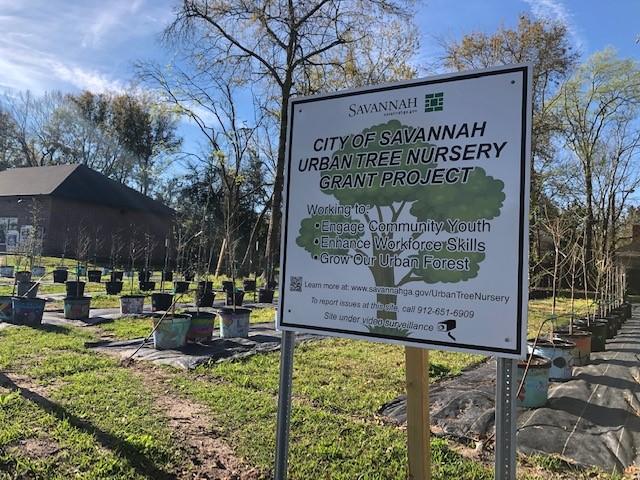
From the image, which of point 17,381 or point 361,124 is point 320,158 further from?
point 17,381

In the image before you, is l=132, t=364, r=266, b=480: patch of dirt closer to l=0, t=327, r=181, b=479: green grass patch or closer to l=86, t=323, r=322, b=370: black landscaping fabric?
l=0, t=327, r=181, b=479: green grass patch

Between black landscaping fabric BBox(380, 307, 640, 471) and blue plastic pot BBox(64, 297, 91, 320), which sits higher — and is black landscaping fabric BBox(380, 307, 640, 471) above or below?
below

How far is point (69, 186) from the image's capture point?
119 ft

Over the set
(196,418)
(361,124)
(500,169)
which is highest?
(361,124)

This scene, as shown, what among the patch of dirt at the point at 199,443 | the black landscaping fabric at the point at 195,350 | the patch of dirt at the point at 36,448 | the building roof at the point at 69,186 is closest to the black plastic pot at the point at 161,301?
the black landscaping fabric at the point at 195,350

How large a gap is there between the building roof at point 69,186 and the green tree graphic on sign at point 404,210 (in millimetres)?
36744

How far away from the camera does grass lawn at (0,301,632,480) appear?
11.3 ft

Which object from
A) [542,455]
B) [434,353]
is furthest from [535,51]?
[542,455]

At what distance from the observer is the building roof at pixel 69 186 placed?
117ft

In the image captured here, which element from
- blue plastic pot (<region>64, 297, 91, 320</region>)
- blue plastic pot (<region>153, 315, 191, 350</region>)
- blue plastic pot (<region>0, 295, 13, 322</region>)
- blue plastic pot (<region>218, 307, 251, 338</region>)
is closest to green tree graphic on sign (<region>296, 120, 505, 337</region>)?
blue plastic pot (<region>153, 315, 191, 350</region>)

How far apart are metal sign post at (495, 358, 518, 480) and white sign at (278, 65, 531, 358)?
91 millimetres

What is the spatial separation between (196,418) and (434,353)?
467cm

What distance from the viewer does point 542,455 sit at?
382 centimetres

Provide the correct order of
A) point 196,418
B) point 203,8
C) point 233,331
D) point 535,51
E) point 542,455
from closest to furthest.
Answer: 1. point 542,455
2. point 196,418
3. point 233,331
4. point 203,8
5. point 535,51
